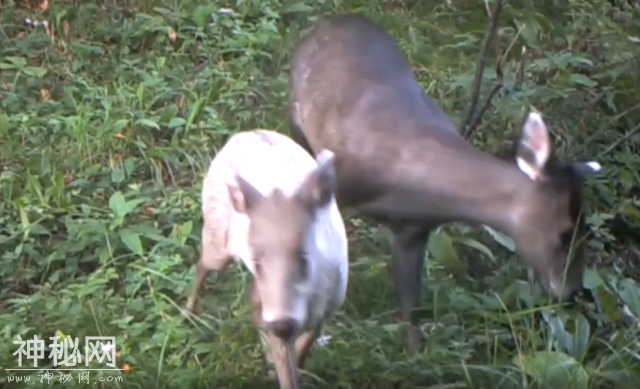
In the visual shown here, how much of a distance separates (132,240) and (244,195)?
1.31 m

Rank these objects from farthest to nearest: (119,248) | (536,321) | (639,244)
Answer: (639,244), (119,248), (536,321)

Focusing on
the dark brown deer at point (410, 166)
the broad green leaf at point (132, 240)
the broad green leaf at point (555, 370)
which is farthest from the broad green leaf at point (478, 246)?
the broad green leaf at point (132, 240)

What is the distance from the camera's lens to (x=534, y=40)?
6.61 meters

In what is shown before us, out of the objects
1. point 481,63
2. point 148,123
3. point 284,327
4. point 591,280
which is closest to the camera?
point 284,327

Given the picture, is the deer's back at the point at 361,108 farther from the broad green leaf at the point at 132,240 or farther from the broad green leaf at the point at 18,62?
the broad green leaf at the point at 18,62

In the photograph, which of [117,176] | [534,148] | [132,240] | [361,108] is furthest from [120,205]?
[534,148]

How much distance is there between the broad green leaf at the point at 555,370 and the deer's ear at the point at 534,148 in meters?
0.63

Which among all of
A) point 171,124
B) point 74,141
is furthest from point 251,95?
point 74,141

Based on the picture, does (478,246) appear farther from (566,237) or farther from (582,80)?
(582,80)

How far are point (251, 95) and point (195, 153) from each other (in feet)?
1.97

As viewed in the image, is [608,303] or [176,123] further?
[176,123]

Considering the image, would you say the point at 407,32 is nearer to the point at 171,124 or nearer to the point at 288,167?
the point at 171,124

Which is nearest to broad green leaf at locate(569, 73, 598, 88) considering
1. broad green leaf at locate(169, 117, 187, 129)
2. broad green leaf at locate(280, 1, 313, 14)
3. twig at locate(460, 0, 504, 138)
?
twig at locate(460, 0, 504, 138)

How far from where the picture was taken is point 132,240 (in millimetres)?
4750
